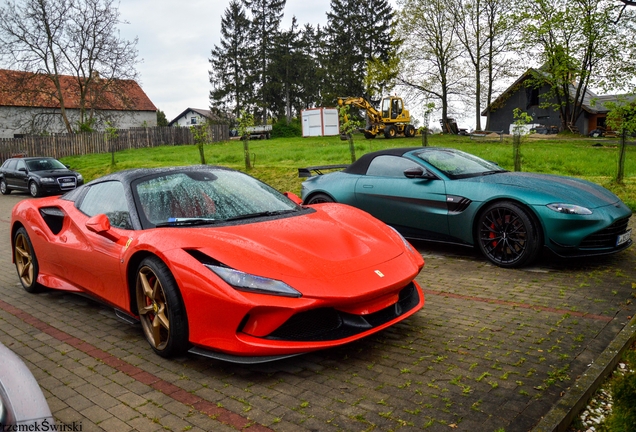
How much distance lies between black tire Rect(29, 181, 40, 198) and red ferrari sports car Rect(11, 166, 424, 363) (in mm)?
15311

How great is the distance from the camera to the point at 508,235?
6.00 meters

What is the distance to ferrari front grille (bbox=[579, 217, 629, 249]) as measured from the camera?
5605mm

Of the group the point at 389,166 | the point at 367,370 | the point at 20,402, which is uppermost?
the point at 389,166

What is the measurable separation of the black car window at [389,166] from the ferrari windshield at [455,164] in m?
0.20

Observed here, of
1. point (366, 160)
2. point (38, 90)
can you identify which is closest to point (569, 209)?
point (366, 160)

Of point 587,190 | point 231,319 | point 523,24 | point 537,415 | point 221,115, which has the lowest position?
point 537,415

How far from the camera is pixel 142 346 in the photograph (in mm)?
4066

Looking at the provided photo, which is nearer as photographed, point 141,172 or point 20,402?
point 20,402

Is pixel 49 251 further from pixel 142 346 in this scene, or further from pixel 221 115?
pixel 221 115

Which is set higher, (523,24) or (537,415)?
(523,24)

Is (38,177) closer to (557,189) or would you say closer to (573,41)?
(557,189)

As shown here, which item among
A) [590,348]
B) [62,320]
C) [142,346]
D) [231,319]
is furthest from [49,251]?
[590,348]

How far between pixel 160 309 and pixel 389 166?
435cm

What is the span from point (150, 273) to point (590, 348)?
10.4ft
